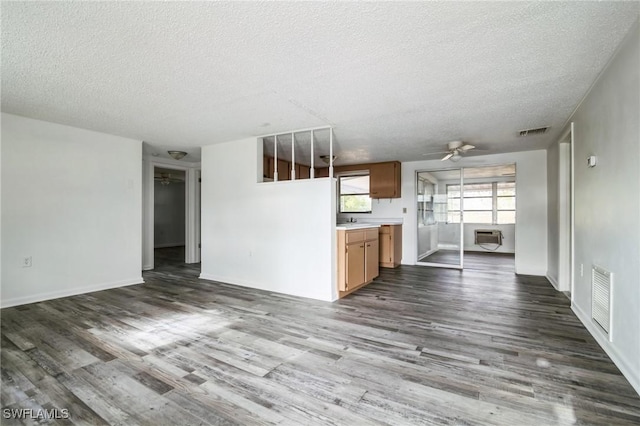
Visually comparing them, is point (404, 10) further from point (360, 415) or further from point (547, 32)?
point (360, 415)

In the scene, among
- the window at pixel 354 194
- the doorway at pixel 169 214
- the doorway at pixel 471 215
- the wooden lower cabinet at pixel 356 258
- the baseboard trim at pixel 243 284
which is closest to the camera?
the baseboard trim at pixel 243 284

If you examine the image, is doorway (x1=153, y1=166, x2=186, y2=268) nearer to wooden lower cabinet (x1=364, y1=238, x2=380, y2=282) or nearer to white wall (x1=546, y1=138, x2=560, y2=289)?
wooden lower cabinet (x1=364, y1=238, x2=380, y2=282)

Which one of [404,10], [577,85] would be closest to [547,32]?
[404,10]

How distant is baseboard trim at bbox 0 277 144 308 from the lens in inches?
139

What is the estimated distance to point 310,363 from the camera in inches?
86.0

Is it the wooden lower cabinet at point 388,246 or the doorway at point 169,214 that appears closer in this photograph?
the wooden lower cabinet at point 388,246

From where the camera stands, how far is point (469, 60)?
7.27ft

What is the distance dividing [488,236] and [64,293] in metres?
9.90
